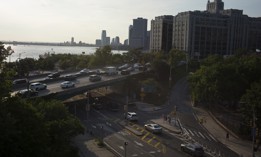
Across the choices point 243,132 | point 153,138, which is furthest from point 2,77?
point 243,132

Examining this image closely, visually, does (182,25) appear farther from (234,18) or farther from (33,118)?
(33,118)

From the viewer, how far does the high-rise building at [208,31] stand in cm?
17938

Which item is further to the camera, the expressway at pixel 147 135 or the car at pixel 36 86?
the car at pixel 36 86

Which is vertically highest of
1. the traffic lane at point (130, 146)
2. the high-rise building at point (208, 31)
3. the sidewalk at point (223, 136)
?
the high-rise building at point (208, 31)

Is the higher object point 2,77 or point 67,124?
point 2,77

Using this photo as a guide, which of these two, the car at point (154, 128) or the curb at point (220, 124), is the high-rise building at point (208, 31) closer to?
the curb at point (220, 124)

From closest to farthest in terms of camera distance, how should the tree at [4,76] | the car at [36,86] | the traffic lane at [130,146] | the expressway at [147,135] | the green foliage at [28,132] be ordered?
1. the green foliage at [28,132]
2. the tree at [4,76]
3. the traffic lane at [130,146]
4. the expressway at [147,135]
5. the car at [36,86]

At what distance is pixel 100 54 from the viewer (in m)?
121

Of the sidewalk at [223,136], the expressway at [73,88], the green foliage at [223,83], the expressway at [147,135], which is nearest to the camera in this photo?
the expressway at [147,135]

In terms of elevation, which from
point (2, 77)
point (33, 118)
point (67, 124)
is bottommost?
point (67, 124)

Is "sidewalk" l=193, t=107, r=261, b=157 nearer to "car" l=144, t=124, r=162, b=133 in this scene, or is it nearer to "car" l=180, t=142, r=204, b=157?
"car" l=180, t=142, r=204, b=157

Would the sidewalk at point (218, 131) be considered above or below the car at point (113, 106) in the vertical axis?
below

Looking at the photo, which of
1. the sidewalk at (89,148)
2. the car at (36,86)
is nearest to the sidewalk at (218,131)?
the sidewalk at (89,148)

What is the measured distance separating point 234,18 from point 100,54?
9940 cm
